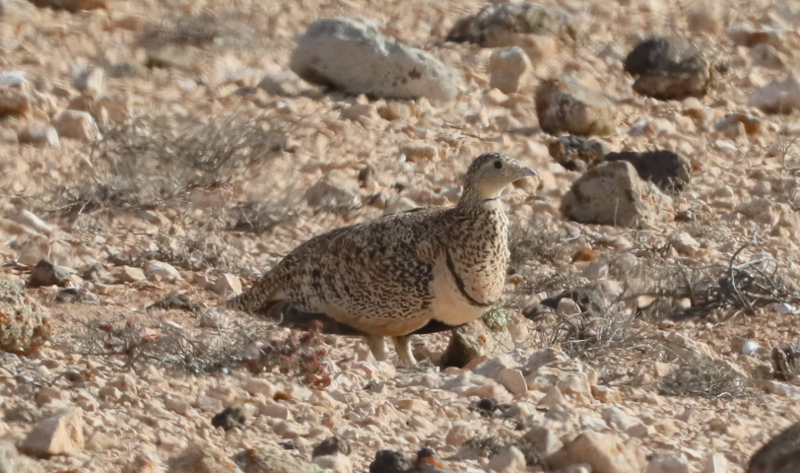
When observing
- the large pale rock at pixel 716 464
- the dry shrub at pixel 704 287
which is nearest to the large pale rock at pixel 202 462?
the large pale rock at pixel 716 464

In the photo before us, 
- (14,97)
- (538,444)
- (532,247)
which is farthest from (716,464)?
(14,97)

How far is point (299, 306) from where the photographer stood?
6.34 m

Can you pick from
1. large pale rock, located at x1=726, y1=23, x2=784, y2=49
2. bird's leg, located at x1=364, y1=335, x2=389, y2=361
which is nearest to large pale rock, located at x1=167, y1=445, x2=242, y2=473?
bird's leg, located at x1=364, y1=335, x2=389, y2=361

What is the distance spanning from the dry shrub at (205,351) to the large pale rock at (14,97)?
12.9 ft

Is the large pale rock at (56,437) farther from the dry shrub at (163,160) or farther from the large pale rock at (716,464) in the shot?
the dry shrub at (163,160)

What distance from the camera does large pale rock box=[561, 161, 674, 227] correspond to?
351 inches

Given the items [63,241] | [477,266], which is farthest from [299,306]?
[63,241]

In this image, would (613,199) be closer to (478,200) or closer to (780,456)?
(478,200)

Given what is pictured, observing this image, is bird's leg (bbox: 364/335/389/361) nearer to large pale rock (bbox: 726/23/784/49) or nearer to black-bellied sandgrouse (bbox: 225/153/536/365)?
black-bellied sandgrouse (bbox: 225/153/536/365)

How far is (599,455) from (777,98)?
26.4 ft

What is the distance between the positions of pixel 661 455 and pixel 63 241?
13.9 ft

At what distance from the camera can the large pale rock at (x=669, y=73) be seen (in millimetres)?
11539

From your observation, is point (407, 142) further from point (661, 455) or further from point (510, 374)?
point (661, 455)

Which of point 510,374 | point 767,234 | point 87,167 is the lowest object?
point 767,234
